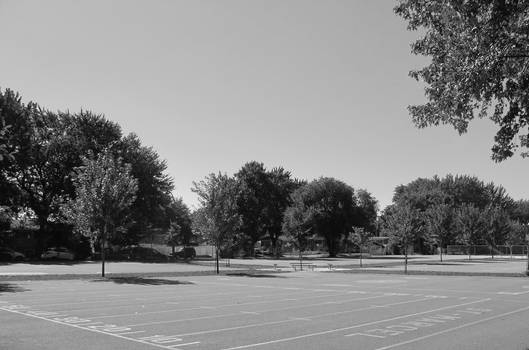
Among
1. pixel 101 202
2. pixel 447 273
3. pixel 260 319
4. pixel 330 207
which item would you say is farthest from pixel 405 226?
pixel 330 207

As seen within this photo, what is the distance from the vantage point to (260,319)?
13836 millimetres

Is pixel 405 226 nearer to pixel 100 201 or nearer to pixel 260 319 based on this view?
pixel 100 201

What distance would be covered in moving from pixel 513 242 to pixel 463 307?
72.7m

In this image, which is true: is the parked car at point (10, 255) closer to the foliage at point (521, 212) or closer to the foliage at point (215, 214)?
the foliage at point (215, 214)

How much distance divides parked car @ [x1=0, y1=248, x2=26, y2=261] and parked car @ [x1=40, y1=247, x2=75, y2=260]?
2.14 metres

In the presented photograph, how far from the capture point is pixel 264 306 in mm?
16906

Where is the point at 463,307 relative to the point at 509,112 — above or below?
below

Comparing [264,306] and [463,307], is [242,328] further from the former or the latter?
[463,307]

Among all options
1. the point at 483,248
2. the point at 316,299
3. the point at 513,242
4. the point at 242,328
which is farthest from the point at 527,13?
the point at 513,242

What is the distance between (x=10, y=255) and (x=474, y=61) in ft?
172

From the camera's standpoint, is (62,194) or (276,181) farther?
(276,181)

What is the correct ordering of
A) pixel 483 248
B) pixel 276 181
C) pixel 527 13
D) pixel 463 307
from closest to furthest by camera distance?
pixel 527 13 → pixel 463 307 → pixel 483 248 → pixel 276 181

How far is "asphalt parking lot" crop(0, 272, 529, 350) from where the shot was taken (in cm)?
1057

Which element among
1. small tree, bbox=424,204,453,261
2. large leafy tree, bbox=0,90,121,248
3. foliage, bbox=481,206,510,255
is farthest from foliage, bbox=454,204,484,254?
large leafy tree, bbox=0,90,121,248
